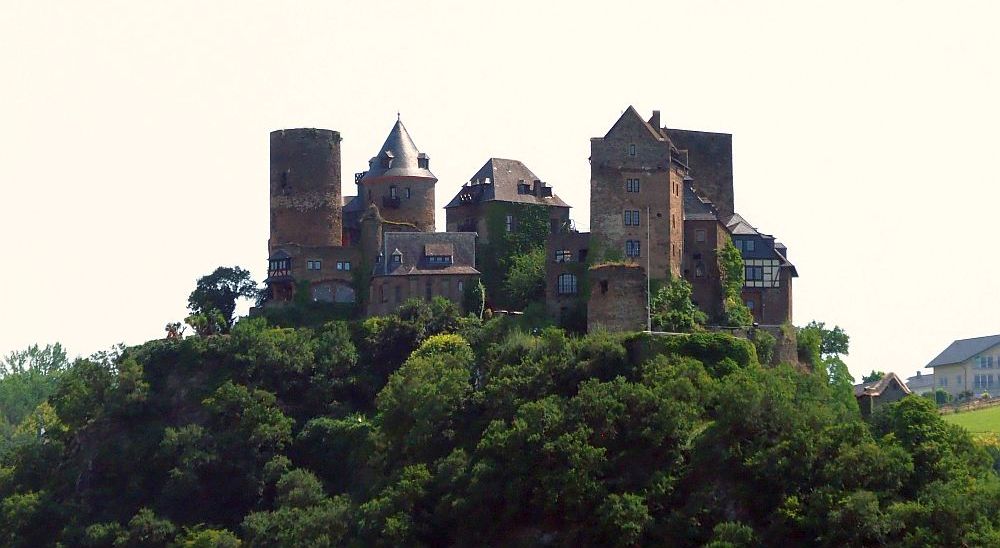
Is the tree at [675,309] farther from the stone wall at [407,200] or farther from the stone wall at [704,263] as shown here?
the stone wall at [407,200]

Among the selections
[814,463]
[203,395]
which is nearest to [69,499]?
[203,395]

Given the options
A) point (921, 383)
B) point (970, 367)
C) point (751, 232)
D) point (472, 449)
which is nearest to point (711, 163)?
point (751, 232)

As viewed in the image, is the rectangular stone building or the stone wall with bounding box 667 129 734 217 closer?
the rectangular stone building

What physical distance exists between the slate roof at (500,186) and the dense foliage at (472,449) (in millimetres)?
7345

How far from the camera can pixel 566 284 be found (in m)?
85.3

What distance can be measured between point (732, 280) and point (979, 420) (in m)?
19.0

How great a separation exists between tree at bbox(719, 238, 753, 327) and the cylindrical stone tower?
62.8 feet

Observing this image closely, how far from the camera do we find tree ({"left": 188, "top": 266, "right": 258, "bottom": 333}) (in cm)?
9462

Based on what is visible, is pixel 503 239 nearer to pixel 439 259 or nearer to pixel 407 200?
pixel 439 259

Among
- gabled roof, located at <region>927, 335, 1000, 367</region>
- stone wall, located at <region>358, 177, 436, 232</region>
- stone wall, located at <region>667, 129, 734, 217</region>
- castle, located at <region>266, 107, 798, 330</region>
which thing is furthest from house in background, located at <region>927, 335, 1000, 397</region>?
stone wall, located at <region>358, 177, 436, 232</region>

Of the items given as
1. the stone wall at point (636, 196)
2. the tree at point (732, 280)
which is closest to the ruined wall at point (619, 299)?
the stone wall at point (636, 196)

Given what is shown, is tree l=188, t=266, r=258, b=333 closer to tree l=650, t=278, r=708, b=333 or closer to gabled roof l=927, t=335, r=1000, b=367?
tree l=650, t=278, r=708, b=333

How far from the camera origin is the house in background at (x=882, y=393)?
3299 inches

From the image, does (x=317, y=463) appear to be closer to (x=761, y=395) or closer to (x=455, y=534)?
(x=455, y=534)
